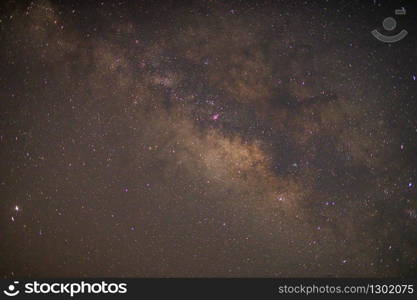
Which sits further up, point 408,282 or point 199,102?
point 199,102

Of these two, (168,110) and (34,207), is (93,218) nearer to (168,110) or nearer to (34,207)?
(34,207)

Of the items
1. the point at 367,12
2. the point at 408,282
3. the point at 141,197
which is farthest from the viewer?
the point at 141,197

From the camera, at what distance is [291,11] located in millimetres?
2039

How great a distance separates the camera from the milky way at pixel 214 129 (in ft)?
6.70

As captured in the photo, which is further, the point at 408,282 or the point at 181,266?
the point at 181,266

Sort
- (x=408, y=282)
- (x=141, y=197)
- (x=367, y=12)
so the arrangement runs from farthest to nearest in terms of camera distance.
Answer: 1. (x=141, y=197)
2. (x=367, y=12)
3. (x=408, y=282)

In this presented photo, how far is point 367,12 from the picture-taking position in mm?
2016

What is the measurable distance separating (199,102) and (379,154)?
1.35 metres

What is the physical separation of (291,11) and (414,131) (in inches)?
48.1

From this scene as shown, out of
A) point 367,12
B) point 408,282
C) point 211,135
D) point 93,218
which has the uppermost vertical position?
point 367,12

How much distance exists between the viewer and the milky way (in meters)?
2.04

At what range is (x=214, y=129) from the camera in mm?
2084

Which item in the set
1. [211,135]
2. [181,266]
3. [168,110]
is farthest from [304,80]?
[181,266]

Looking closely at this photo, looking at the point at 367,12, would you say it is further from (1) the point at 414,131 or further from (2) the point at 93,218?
(2) the point at 93,218
